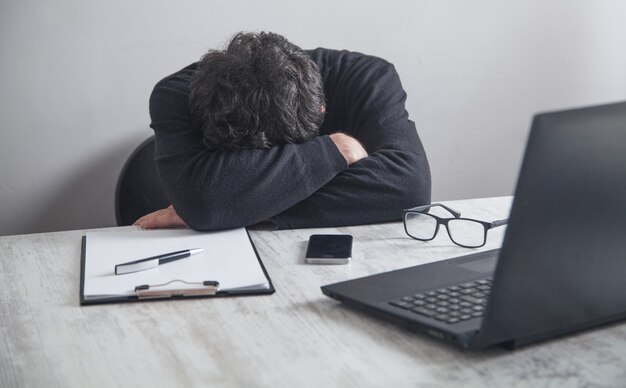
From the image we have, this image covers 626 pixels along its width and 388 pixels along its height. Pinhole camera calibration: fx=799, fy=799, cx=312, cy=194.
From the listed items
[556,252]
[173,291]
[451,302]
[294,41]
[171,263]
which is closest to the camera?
[556,252]

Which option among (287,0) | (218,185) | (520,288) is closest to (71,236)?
(218,185)

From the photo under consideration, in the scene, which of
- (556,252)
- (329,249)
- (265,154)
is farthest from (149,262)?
(556,252)

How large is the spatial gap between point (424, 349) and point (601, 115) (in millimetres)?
325

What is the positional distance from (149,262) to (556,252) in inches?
24.2

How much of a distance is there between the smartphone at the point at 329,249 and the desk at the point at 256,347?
3 cm

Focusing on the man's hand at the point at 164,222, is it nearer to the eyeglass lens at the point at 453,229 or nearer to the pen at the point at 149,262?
the pen at the point at 149,262

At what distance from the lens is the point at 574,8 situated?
269cm

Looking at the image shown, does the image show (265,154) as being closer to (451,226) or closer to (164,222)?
(164,222)

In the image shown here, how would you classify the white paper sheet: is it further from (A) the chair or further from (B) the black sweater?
(A) the chair

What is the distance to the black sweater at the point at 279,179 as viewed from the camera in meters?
1.46

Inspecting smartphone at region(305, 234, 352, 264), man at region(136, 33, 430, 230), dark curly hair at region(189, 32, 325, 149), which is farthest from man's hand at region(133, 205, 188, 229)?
smartphone at region(305, 234, 352, 264)

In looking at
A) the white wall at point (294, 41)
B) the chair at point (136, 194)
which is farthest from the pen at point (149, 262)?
the white wall at point (294, 41)

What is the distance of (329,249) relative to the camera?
1.28 metres

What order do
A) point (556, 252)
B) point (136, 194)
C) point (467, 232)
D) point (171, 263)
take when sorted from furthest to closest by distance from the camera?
point (136, 194) < point (467, 232) < point (171, 263) < point (556, 252)
